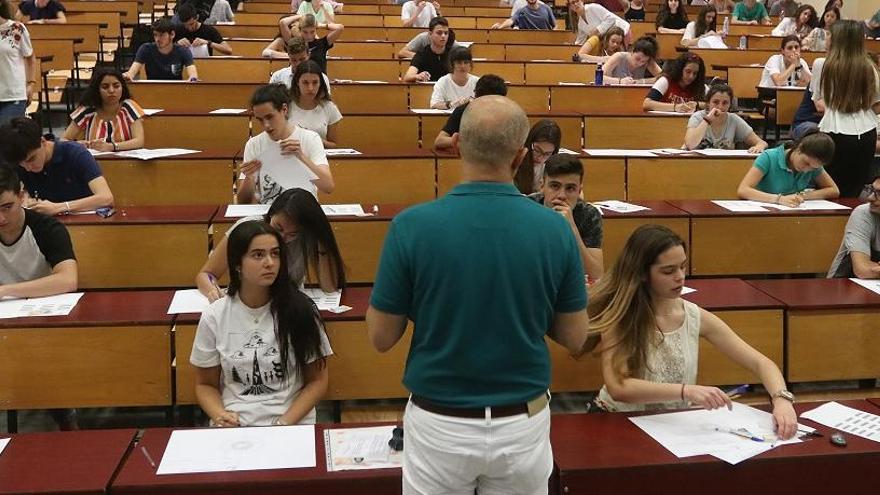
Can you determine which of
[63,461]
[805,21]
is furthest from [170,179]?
[805,21]

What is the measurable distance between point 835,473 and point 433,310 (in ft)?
3.95

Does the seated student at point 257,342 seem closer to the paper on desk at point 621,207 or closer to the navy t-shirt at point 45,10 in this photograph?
the paper on desk at point 621,207

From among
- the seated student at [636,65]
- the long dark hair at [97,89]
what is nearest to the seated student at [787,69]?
the seated student at [636,65]

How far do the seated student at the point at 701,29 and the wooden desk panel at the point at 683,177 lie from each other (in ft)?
17.5

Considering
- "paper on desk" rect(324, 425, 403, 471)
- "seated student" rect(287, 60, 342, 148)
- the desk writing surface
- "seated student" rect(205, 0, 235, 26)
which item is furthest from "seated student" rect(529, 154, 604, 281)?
"seated student" rect(205, 0, 235, 26)

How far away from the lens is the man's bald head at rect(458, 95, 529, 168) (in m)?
1.78

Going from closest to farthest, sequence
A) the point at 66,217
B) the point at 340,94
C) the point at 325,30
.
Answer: the point at 66,217 < the point at 340,94 < the point at 325,30

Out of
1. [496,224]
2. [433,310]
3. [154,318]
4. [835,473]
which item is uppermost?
[496,224]

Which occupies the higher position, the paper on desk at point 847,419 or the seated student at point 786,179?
the seated student at point 786,179

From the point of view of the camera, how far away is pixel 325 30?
9047 mm

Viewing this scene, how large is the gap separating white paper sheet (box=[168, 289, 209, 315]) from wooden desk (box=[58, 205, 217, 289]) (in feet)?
2.88

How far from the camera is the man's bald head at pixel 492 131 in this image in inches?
70.1

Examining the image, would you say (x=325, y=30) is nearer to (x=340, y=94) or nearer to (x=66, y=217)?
(x=340, y=94)

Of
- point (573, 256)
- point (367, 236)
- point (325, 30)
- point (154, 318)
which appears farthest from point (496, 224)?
point (325, 30)
